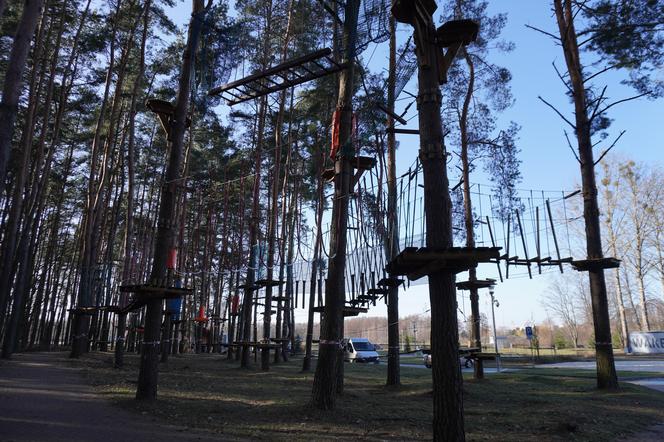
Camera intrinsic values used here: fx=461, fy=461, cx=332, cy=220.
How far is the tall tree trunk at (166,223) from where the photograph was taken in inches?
350

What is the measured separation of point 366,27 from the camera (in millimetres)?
9156

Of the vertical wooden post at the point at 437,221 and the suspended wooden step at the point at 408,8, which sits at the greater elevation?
the suspended wooden step at the point at 408,8

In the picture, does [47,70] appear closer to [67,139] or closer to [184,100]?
[67,139]

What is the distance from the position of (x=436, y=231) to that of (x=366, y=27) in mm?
5299

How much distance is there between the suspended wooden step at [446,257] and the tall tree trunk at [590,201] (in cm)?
783

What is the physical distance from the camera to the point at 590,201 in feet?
39.7

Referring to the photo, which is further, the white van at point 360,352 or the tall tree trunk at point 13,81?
the white van at point 360,352

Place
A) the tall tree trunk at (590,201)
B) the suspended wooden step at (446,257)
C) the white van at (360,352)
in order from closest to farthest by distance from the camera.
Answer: the suspended wooden step at (446,257), the tall tree trunk at (590,201), the white van at (360,352)

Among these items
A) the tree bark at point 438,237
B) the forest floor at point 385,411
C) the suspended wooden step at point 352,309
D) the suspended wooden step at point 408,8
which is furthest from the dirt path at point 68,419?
the suspended wooden step at point 408,8

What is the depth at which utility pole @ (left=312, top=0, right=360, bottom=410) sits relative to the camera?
795 centimetres

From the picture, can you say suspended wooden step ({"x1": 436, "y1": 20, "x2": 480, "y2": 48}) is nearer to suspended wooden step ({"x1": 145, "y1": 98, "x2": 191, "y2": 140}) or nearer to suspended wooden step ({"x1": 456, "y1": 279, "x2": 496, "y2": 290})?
suspended wooden step ({"x1": 145, "y1": 98, "x2": 191, "y2": 140})

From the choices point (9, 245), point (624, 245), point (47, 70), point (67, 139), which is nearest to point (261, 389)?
point (9, 245)

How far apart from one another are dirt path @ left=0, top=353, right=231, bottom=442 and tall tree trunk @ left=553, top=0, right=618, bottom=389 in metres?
9.54

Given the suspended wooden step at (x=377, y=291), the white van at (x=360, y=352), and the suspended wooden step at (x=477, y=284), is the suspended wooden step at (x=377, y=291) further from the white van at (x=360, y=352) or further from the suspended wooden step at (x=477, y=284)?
the white van at (x=360, y=352)
